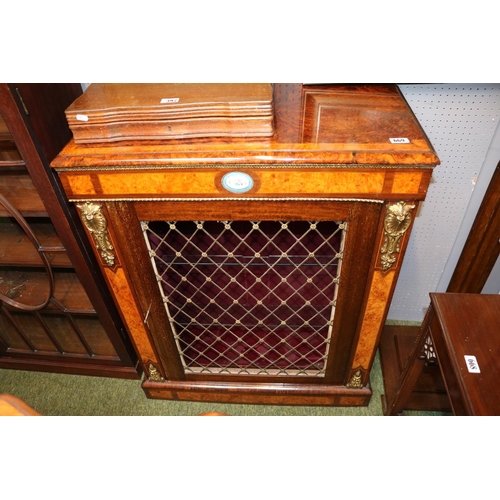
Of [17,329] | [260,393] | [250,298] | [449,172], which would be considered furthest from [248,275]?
[17,329]

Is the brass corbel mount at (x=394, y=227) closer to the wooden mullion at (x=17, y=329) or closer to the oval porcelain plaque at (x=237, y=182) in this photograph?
the oval porcelain plaque at (x=237, y=182)

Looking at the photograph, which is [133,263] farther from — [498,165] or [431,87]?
[498,165]

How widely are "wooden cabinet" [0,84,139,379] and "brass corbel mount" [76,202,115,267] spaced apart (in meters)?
0.16

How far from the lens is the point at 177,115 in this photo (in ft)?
3.52

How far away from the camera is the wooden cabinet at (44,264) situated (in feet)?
3.94

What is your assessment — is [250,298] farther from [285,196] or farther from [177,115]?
[177,115]

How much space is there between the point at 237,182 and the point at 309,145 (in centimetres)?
22

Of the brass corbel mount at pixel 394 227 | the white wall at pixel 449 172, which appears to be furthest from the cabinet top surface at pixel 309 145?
the white wall at pixel 449 172

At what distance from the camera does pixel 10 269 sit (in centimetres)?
180

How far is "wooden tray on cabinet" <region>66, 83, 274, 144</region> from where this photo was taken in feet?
3.49

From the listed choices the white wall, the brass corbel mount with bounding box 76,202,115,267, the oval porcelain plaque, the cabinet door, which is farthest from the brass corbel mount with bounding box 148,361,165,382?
the white wall

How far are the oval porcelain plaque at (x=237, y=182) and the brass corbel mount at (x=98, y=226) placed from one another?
1.34 feet

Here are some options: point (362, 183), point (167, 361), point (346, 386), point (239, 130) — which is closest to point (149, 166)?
point (239, 130)

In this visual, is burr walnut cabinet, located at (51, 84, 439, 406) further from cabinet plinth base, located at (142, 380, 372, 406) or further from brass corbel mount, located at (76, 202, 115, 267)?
cabinet plinth base, located at (142, 380, 372, 406)
